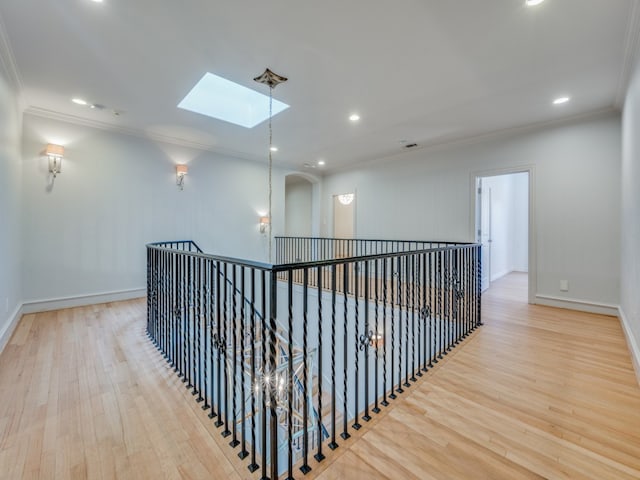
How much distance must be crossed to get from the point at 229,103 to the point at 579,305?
5826 mm

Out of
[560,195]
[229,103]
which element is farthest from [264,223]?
[560,195]

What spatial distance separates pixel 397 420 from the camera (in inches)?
65.1

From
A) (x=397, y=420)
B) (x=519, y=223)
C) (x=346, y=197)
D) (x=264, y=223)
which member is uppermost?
(x=346, y=197)

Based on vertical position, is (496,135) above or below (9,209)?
above

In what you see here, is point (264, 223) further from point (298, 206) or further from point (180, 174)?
point (298, 206)

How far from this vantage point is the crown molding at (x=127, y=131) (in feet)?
12.3

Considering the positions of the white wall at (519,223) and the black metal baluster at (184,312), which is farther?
the white wall at (519,223)

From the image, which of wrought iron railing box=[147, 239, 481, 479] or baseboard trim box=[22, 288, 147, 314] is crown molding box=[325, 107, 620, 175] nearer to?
wrought iron railing box=[147, 239, 481, 479]

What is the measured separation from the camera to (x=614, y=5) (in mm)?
1973

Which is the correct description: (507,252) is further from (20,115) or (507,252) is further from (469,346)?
(20,115)

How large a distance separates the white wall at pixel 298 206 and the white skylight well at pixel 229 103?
4738 millimetres

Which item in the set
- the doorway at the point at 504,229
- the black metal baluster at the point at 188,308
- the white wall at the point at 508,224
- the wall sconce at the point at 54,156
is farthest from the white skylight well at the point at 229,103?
the white wall at the point at 508,224

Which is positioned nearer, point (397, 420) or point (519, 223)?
point (397, 420)

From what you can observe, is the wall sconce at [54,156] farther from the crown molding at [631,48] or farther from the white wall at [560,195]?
the crown molding at [631,48]
